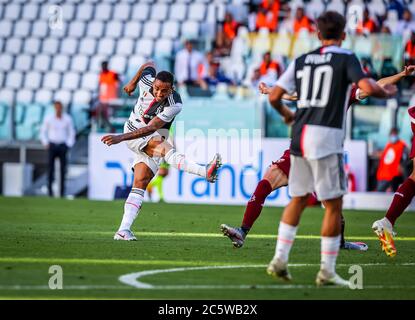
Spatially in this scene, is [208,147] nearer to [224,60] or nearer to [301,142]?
[224,60]

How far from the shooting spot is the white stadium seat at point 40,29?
30.8m

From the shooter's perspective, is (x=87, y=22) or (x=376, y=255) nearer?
(x=376, y=255)

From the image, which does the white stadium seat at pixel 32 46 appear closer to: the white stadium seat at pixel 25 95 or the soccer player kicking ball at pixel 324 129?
the white stadium seat at pixel 25 95

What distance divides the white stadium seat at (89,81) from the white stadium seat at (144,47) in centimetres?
126

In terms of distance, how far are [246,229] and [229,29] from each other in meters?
15.4

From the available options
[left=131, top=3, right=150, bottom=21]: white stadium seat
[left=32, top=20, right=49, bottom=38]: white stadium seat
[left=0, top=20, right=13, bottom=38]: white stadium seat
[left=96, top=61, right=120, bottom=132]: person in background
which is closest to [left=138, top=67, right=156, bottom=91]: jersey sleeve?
[left=96, top=61, right=120, bottom=132]: person in background

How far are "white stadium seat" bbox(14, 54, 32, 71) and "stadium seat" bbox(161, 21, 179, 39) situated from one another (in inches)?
146

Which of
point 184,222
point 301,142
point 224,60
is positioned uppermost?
point 224,60

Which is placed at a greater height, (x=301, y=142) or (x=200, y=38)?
(x=200, y=38)

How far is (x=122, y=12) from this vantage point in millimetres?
30438

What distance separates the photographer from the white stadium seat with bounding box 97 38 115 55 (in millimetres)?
29544

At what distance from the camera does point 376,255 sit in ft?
37.8

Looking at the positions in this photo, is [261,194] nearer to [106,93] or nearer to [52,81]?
[106,93]
